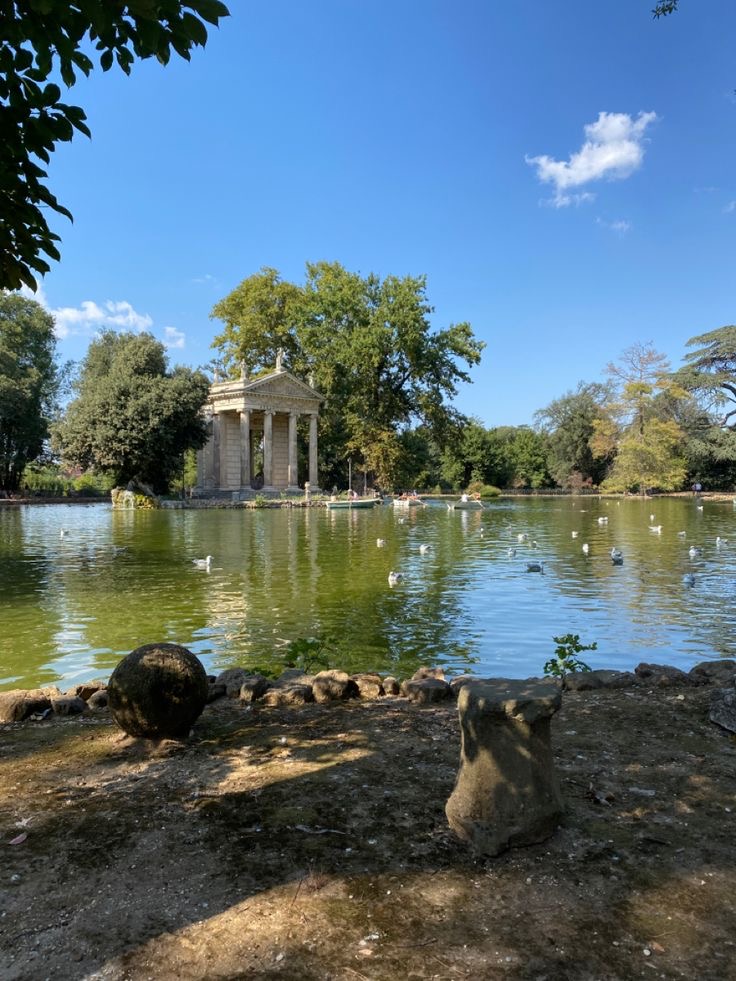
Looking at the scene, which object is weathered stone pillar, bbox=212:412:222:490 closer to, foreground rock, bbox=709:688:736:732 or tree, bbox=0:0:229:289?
tree, bbox=0:0:229:289

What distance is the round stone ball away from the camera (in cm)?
510

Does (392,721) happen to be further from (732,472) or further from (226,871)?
(732,472)

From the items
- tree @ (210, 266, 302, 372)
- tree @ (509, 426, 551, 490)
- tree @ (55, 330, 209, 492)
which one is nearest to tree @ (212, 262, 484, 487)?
tree @ (210, 266, 302, 372)

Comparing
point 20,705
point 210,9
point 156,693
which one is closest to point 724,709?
point 156,693

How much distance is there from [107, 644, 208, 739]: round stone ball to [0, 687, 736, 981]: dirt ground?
19 cm

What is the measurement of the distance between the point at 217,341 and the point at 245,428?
50.1 ft

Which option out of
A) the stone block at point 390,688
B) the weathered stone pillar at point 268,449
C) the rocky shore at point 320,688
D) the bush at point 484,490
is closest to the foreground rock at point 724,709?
the rocky shore at point 320,688

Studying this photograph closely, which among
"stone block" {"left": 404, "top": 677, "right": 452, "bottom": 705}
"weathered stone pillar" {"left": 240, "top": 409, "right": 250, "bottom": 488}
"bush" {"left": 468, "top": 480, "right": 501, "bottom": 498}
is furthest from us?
"bush" {"left": 468, "top": 480, "right": 501, "bottom": 498}

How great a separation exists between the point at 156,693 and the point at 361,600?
861 cm

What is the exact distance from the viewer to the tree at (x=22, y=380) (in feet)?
162

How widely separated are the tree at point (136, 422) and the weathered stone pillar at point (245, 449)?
7.02 m

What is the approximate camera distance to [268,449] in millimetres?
59469

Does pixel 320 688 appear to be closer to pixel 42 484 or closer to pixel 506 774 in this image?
pixel 506 774

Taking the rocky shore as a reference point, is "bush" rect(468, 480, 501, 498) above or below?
above
